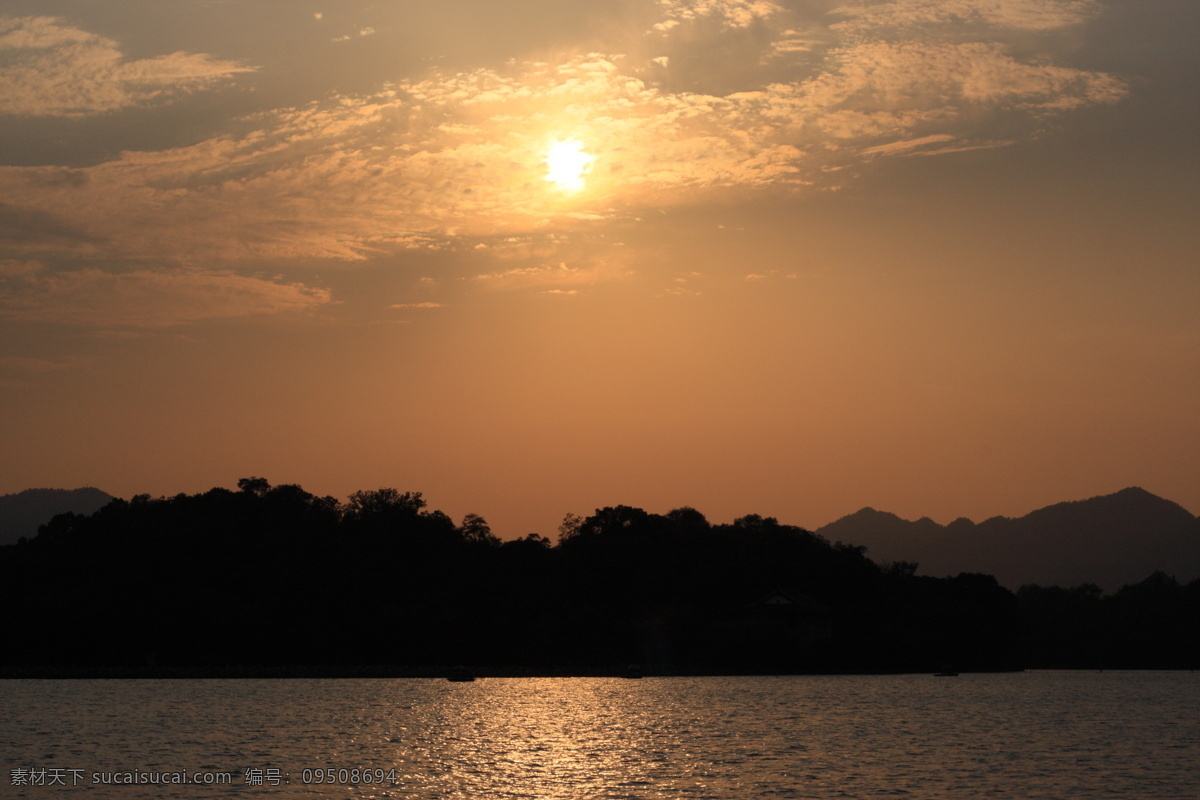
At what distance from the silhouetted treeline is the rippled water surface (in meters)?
22.6

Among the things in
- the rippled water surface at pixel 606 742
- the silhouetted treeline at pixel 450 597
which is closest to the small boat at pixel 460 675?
the silhouetted treeline at pixel 450 597

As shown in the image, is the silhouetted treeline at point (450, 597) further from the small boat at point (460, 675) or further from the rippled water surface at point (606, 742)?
the rippled water surface at point (606, 742)

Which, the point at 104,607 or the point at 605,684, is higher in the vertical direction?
the point at 104,607

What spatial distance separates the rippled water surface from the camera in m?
48.9

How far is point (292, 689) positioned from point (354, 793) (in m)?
71.9

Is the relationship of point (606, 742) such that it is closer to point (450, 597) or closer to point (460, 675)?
point (460, 675)

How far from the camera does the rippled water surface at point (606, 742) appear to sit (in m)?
48.9

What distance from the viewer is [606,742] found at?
65688 millimetres

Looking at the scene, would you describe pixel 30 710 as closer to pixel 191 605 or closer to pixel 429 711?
pixel 429 711

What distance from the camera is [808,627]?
539ft

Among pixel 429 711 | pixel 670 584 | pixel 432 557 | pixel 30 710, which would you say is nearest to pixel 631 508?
pixel 670 584

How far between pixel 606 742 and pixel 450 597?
89807 millimetres

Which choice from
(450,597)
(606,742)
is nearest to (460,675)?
(450,597)

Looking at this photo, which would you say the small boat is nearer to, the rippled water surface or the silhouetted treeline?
the silhouetted treeline
